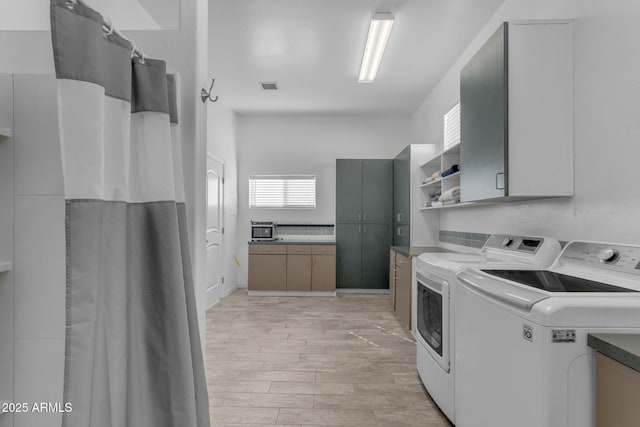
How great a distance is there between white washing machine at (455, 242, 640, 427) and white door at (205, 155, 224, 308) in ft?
11.9

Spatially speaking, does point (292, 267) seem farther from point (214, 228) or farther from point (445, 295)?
point (445, 295)

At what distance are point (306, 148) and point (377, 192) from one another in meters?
1.44

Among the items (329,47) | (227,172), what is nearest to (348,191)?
(227,172)

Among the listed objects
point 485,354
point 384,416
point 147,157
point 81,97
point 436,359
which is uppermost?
point 81,97

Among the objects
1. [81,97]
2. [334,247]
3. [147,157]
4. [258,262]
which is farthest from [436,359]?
[258,262]

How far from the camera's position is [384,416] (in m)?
2.12

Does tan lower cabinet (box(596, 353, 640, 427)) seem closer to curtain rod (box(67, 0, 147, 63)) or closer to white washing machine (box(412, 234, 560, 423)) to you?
white washing machine (box(412, 234, 560, 423))

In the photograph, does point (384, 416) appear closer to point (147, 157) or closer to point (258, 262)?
point (147, 157)

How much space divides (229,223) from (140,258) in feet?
14.8

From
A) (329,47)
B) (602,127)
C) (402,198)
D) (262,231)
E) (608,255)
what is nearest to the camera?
(608,255)

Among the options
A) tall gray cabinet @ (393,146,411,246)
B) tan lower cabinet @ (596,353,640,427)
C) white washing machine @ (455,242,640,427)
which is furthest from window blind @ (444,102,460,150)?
tan lower cabinet @ (596,353,640,427)

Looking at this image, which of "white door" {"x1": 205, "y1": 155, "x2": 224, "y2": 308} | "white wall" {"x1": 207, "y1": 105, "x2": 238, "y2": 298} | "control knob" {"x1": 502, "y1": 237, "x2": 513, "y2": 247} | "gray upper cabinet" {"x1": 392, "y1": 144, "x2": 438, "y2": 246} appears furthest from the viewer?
"white wall" {"x1": 207, "y1": 105, "x2": 238, "y2": 298}

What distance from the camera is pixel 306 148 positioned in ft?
19.3

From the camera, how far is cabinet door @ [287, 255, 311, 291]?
5.31 m
